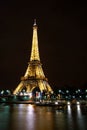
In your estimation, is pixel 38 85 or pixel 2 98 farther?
pixel 2 98

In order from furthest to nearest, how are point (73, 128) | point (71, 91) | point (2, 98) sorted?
point (71, 91) < point (2, 98) < point (73, 128)

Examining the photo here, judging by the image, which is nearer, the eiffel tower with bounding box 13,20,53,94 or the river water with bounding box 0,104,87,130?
the river water with bounding box 0,104,87,130

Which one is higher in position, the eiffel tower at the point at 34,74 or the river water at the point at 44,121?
the eiffel tower at the point at 34,74

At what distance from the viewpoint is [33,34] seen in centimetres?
8525

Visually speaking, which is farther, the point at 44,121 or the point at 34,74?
the point at 34,74

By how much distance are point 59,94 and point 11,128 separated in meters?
76.4

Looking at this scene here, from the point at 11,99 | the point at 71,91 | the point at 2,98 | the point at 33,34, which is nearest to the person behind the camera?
the point at 33,34

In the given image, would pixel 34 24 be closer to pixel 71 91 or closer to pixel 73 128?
pixel 71 91

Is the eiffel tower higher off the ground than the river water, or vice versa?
the eiffel tower

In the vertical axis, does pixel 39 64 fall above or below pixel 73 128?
above

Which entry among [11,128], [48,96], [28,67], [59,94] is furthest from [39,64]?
[11,128]

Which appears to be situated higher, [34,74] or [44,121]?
[34,74]

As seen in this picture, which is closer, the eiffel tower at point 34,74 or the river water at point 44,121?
the river water at point 44,121

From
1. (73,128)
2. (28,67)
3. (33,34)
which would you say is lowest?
(73,128)
